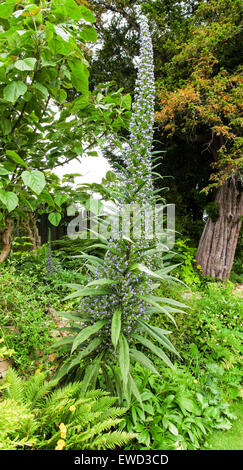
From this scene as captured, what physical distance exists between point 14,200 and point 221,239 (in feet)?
18.4

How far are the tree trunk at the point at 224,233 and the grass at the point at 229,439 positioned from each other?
13.3 feet

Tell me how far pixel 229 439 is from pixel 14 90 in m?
2.87

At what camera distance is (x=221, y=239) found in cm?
626

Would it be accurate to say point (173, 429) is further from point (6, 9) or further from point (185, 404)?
point (6, 9)

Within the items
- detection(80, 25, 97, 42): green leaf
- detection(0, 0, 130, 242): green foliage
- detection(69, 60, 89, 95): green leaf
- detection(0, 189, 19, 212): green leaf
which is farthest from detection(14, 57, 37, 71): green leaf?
detection(0, 189, 19, 212): green leaf

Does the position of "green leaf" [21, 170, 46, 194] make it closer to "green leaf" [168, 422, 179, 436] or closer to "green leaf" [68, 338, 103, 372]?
"green leaf" [68, 338, 103, 372]

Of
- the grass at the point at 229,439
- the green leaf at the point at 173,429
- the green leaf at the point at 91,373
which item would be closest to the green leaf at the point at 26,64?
the green leaf at the point at 91,373

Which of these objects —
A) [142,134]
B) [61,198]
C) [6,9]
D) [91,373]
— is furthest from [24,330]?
[6,9]

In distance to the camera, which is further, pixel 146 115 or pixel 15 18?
pixel 146 115

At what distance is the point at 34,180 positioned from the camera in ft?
4.44

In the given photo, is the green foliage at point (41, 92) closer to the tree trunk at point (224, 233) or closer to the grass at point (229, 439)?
the grass at point (229, 439)

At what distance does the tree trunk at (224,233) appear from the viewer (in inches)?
242
